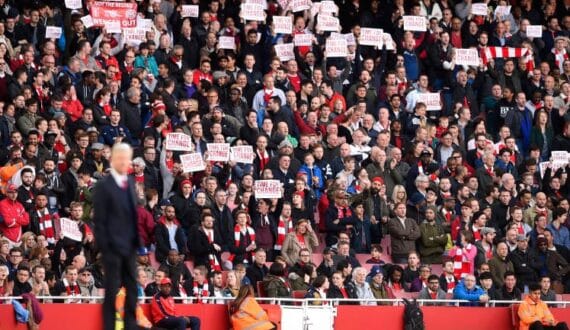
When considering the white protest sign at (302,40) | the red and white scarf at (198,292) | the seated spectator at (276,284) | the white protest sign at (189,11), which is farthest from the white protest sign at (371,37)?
the red and white scarf at (198,292)

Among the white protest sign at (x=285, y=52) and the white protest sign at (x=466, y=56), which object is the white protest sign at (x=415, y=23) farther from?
the white protest sign at (x=285, y=52)

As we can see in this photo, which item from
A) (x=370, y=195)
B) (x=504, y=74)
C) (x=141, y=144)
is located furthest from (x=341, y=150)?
(x=504, y=74)

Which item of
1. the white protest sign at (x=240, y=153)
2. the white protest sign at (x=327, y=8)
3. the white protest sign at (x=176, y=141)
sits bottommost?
the white protest sign at (x=240, y=153)

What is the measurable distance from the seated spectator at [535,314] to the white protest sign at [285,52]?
7495mm

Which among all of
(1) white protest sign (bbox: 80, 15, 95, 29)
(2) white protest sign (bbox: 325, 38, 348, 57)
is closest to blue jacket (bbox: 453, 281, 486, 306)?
(2) white protest sign (bbox: 325, 38, 348, 57)

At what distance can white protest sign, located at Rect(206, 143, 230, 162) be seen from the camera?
81.5ft

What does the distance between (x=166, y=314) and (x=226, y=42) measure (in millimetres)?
8646

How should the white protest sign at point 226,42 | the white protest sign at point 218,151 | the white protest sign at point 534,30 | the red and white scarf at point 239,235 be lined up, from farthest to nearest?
the white protest sign at point 534,30, the white protest sign at point 226,42, the white protest sign at point 218,151, the red and white scarf at point 239,235

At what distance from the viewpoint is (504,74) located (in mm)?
30297

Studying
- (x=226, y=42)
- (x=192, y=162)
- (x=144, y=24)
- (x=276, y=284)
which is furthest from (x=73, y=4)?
(x=276, y=284)

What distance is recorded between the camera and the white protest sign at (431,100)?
2859cm

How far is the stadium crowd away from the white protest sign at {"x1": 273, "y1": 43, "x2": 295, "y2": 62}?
0.71ft

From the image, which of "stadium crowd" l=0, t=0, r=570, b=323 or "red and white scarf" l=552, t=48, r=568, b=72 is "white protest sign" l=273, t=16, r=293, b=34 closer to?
"stadium crowd" l=0, t=0, r=570, b=323

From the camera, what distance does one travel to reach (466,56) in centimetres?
2977
